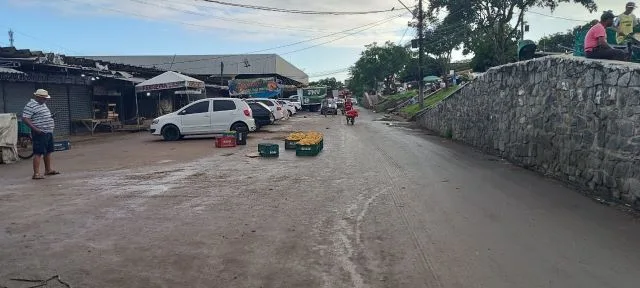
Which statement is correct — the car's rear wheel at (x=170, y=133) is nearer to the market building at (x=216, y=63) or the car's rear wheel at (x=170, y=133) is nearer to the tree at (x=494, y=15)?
the tree at (x=494, y=15)

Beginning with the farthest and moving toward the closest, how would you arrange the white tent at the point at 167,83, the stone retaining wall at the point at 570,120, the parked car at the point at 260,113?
the parked car at the point at 260,113 < the white tent at the point at 167,83 < the stone retaining wall at the point at 570,120

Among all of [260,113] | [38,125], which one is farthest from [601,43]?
[260,113]

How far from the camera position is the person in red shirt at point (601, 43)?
9352 millimetres

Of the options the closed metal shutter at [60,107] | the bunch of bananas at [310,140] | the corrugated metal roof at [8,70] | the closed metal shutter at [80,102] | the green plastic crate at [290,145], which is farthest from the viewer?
the closed metal shutter at [80,102]

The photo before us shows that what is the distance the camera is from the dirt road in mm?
4602

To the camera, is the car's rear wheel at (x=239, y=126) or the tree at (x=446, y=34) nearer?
the car's rear wheel at (x=239, y=126)

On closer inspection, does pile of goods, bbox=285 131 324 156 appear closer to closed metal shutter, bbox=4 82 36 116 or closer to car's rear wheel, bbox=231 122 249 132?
car's rear wheel, bbox=231 122 249 132

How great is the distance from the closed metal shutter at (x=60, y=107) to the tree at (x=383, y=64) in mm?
66069

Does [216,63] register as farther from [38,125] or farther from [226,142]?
[38,125]

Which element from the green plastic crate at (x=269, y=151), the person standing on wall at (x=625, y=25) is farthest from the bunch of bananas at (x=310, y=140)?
the person standing on wall at (x=625, y=25)

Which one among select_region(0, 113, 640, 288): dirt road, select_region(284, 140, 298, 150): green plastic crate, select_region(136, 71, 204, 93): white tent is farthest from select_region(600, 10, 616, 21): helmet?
select_region(136, 71, 204, 93): white tent

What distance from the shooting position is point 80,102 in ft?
79.5

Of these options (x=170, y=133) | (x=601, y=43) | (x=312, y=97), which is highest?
(x=601, y=43)

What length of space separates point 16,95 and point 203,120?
7266 mm
